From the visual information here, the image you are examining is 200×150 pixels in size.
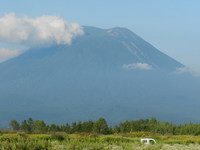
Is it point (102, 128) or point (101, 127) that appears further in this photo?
point (101, 127)

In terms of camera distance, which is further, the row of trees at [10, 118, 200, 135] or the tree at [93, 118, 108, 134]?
the row of trees at [10, 118, 200, 135]

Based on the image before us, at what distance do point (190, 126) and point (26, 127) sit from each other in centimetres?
2860

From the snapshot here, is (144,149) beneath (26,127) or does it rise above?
beneath

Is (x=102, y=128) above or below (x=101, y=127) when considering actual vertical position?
below

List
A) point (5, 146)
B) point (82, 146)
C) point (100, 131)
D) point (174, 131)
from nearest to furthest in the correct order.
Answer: point (5, 146) < point (82, 146) < point (100, 131) < point (174, 131)

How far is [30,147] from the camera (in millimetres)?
16797

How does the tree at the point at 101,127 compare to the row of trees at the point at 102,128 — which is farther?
the row of trees at the point at 102,128

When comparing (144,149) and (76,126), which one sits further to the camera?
(76,126)

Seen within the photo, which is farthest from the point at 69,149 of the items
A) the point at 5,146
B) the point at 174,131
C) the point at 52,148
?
the point at 174,131

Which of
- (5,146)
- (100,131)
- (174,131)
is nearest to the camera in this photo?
(5,146)

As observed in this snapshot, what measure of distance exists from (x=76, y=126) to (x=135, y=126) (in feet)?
36.9

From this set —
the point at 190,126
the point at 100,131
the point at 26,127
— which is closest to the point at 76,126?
the point at 100,131

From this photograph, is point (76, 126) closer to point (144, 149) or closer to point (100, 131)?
point (100, 131)

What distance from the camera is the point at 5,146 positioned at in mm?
16359
